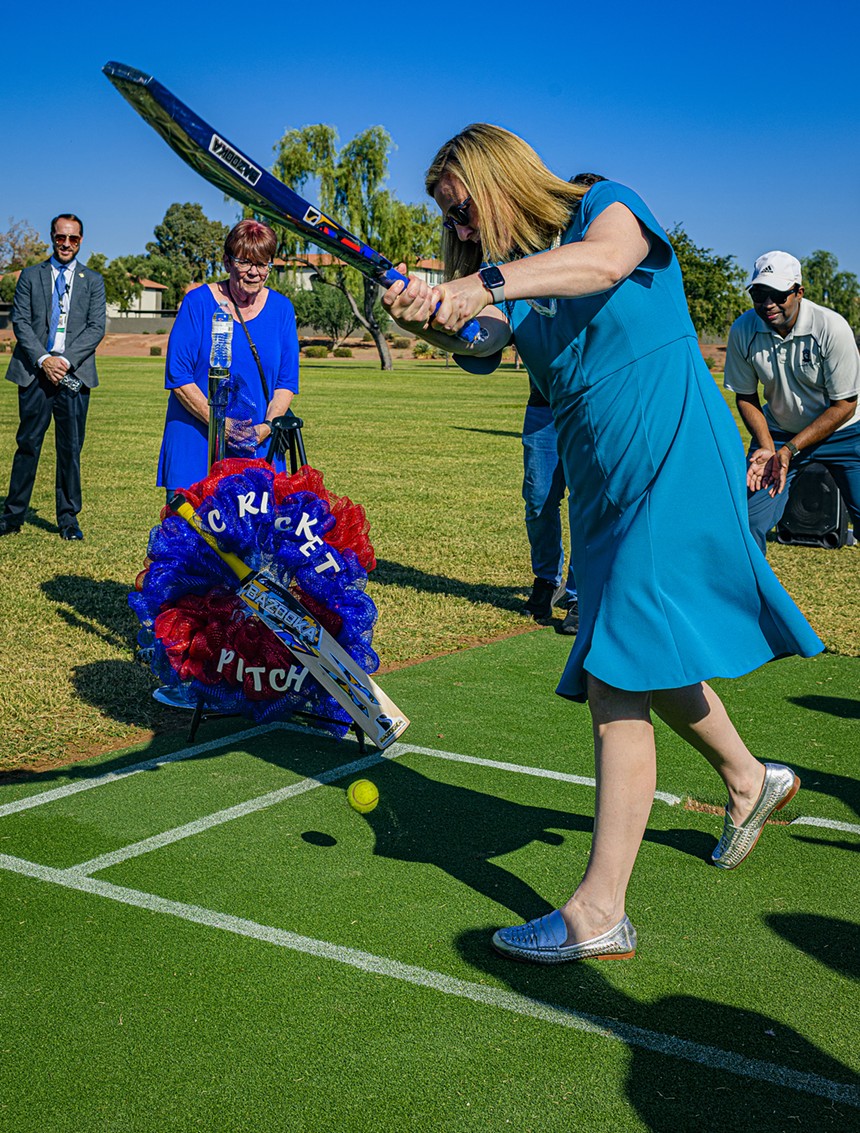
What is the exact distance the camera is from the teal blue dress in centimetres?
325

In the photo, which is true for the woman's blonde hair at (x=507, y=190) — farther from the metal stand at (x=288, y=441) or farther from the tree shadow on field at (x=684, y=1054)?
the metal stand at (x=288, y=441)

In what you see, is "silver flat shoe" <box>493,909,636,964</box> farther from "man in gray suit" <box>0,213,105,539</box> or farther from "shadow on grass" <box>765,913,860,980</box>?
"man in gray suit" <box>0,213,105,539</box>

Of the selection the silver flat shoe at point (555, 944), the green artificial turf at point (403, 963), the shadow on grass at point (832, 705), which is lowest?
the green artificial turf at point (403, 963)

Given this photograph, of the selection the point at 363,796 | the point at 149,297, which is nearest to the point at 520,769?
the point at 363,796

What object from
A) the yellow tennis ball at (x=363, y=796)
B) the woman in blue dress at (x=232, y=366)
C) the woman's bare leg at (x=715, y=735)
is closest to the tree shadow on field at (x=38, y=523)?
the woman in blue dress at (x=232, y=366)

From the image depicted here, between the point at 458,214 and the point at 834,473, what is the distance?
4.95m

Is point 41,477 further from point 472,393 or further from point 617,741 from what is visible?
point 472,393

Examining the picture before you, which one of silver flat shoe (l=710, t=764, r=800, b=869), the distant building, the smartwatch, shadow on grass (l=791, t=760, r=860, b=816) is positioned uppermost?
the distant building

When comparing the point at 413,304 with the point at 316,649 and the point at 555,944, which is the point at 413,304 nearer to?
the point at 555,944

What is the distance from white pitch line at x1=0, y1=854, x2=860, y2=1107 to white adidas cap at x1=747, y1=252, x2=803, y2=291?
5.16 m

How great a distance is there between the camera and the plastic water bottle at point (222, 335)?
6.27 metres

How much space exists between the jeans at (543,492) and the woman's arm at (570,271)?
5202mm

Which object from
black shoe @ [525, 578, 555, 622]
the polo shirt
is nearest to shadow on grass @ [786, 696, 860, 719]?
the polo shirt

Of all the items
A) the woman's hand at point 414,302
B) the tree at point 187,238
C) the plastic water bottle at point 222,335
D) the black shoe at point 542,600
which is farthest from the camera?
the tree at point 187,238
